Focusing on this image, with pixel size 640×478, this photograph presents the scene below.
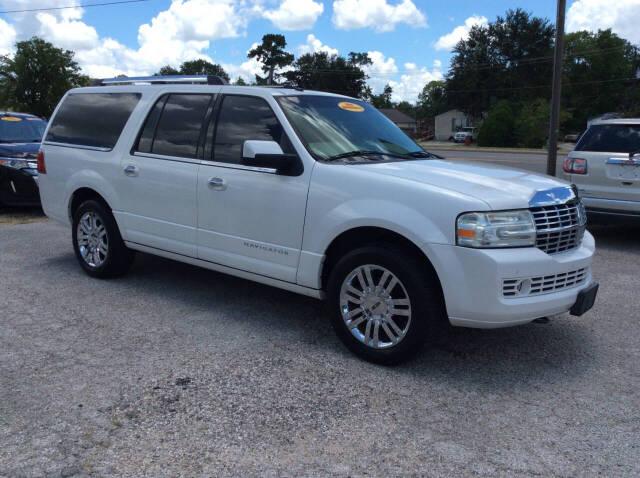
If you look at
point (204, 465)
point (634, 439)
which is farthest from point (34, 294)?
point (634, 439)

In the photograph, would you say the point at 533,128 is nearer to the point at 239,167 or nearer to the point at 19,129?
the point at 19,129

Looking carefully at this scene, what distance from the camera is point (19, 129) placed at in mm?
11484

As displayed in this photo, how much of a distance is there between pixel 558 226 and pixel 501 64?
7520 cm

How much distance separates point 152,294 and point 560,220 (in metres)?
3.74

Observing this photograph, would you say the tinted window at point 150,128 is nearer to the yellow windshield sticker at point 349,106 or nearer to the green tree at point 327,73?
the yellow windshield sticker at point 349,106

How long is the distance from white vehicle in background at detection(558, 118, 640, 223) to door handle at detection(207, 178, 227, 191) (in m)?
5.45

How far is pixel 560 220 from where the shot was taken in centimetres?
408

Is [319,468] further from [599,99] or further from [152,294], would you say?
[599,99]

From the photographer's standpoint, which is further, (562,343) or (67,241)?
(67,241)

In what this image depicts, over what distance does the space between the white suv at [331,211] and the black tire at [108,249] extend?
17mm

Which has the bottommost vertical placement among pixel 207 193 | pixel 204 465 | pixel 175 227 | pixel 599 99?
pixel 204 465

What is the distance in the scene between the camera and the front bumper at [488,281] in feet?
12.2

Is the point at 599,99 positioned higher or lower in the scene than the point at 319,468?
higher

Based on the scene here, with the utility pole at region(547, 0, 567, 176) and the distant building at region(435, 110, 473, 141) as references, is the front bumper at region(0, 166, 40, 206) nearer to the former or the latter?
the utility pole at region(547, 0, 567, 176)
